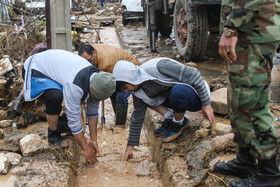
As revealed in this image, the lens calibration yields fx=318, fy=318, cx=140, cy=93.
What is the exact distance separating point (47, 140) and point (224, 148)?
5.79 feet

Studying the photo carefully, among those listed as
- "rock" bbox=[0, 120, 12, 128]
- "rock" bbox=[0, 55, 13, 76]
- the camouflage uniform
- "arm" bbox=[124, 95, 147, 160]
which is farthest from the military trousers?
"rock" bbox=[0, 55, 13, 76]

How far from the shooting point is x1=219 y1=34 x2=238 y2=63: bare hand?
1.81 m

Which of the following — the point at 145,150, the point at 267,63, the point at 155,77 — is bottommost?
the point at 145,150

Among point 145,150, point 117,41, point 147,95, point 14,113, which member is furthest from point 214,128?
point 117,41

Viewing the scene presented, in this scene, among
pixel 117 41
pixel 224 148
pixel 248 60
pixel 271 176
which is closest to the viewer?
pixel 248 60

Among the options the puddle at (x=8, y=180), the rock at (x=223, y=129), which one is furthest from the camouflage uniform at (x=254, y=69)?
the puddle at (x=8, y=180)

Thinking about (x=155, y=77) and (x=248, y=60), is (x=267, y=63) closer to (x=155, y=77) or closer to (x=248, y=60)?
(x=248, y=60)

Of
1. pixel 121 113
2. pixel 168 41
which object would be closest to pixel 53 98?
pixel 121 113

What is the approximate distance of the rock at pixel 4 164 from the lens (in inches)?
101

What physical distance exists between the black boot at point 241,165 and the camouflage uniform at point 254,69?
0.75 ft

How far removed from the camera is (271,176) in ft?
6.60

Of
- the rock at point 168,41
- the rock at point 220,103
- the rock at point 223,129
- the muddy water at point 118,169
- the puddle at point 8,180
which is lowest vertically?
the muddy water at point 118,169

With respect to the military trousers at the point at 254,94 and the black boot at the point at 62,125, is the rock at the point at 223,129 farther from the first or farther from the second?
the black boot at the point at 62,125

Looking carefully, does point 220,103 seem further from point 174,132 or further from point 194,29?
point 194,29
